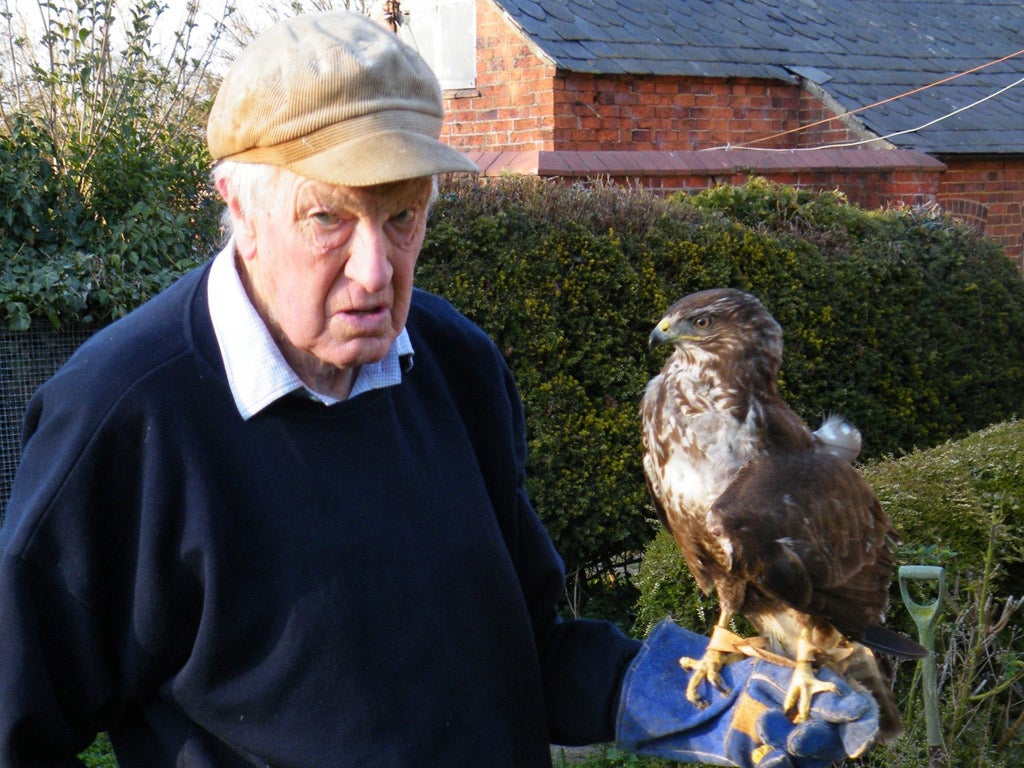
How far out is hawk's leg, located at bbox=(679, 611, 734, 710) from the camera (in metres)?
2.43

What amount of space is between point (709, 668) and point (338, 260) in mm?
1141

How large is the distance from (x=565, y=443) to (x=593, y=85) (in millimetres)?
5864

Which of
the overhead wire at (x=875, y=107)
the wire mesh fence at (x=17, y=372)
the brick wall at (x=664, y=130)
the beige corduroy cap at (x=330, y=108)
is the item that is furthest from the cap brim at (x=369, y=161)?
the overhead wire at (x=875, y=107)

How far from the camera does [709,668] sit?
2.44 m

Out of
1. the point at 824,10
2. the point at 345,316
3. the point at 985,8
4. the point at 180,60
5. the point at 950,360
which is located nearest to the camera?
the point at 345,316

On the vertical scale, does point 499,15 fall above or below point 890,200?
above

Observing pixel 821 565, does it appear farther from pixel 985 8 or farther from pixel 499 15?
pixel 985 8

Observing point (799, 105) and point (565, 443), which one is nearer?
point (565, 443)

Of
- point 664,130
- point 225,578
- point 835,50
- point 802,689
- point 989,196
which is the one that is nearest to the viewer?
point 225,578

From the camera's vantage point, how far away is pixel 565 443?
249 inches

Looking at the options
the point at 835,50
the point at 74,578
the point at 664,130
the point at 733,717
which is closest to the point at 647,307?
the point at 733,717

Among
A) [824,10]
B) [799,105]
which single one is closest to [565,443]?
[799,105]

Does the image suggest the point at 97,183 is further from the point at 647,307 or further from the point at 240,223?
the point at 240,223

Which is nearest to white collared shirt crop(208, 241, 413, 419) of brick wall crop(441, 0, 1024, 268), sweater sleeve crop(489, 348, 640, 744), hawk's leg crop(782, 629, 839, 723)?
sweater sleeve crop(489, 348, 640, 744)
